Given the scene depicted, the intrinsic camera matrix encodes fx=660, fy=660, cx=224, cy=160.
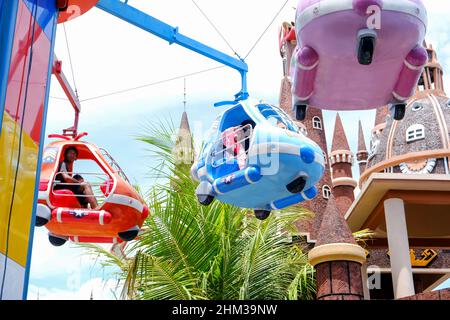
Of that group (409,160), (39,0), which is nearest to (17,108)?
(39,0)

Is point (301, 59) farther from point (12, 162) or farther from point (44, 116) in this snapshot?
point (12, 162)

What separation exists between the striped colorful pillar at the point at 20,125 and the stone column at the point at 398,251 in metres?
11.0

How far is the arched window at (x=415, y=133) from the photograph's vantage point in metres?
18.6

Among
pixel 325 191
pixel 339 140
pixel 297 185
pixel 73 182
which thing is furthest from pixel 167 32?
pixel 339 140

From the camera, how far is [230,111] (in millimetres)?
6266

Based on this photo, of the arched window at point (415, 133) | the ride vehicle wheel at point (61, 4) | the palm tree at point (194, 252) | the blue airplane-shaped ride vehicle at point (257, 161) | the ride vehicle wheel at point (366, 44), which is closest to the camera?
the ride vehicle wheel at point (61, 4)

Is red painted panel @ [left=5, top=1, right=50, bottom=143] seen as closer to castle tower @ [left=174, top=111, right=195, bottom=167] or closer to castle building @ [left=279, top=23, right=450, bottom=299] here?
castle building @ [left=279, top=23, right=450, bottom=299]

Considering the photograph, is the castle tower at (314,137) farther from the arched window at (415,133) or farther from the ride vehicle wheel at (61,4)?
the ride vehicle wheel at (61,4)

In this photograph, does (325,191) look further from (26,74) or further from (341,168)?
(26,74)

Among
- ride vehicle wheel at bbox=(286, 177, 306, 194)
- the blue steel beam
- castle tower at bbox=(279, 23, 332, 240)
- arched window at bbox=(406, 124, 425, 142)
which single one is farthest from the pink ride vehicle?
castle tower at bbox=(279, 23, 332, 240)

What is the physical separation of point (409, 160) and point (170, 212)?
8469 mm

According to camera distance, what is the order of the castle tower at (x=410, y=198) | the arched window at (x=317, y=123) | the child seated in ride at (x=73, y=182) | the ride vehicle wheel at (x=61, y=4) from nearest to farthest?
the ride vehicle wheel at (x=61, y=4) → the child seated in ride at (x=73, y=182) → the castle tower at (x=410, y=198) → the arched window at (x=317, y=123)

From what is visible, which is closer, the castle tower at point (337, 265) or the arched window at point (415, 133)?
the castle tower at point (337, 265)

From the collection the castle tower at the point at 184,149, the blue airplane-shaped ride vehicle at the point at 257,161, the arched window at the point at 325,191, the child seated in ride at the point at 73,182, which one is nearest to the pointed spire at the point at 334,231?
the castle tower at the point at 184,149
